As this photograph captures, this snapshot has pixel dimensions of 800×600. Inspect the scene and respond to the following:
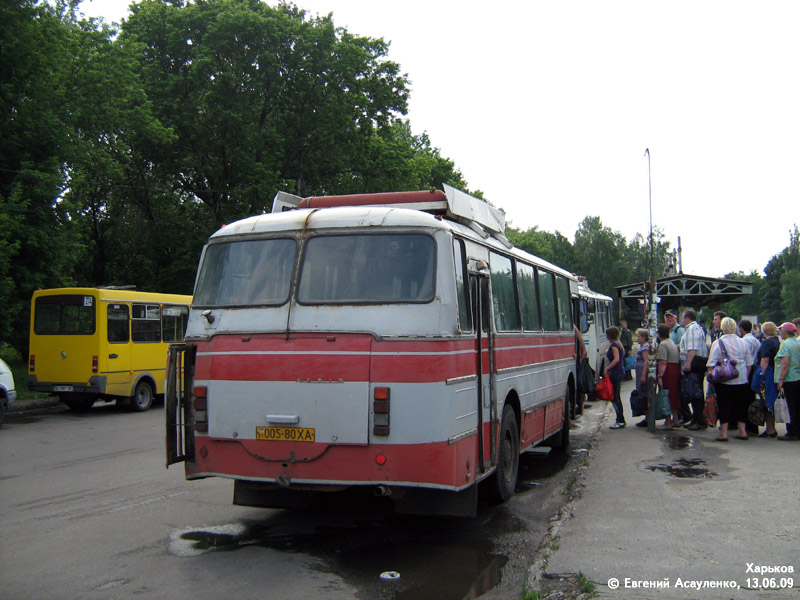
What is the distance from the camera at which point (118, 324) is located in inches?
713

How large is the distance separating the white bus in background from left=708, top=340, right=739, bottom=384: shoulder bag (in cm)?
767

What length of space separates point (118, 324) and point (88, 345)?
912 mm

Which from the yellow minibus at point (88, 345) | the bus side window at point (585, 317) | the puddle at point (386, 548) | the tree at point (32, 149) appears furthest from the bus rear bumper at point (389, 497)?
the tree at point (32, 149)

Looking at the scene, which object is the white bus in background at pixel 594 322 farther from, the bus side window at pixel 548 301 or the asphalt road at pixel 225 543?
the asphalt road at pixel 225 543

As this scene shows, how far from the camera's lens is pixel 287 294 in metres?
6.67

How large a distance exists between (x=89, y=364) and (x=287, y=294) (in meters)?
12.6

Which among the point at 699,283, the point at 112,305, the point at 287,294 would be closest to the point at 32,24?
the point at 112,305

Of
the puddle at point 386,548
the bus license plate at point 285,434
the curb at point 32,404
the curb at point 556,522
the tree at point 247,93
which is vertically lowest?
the puddle at point 386,548

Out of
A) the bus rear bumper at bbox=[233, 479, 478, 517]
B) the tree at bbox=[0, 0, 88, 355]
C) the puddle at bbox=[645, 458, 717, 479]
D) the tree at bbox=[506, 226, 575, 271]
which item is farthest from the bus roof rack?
the tree at bbox=[506, 226, 575, 271]

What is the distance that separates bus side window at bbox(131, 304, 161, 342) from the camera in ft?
61.3

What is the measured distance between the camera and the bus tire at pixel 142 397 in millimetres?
18652

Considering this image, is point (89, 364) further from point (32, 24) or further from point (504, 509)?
point (504, 509)

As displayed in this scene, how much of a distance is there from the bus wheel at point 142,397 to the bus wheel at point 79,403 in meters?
1.00

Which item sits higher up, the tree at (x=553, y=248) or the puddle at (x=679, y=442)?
the tree at (x=553, y=248)
